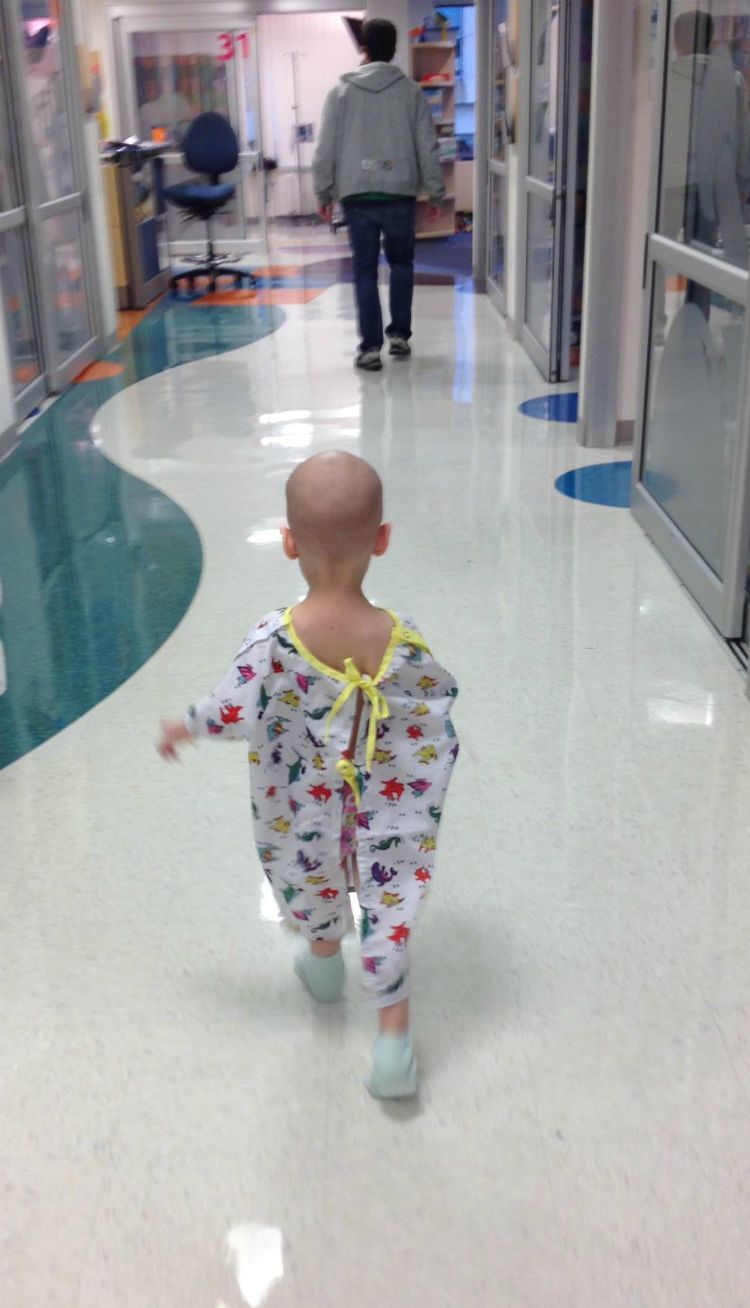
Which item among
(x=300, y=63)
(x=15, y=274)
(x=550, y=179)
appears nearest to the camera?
(x=15, y=274)

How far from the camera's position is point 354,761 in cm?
154

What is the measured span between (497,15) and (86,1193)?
7790mm

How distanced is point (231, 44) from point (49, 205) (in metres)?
6.45

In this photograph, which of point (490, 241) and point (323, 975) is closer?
point (323, 975)

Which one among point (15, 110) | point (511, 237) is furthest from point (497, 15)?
point (15, 110)

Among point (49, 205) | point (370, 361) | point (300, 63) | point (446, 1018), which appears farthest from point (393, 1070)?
point (300, 63)

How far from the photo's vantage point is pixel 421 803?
5.14 ft

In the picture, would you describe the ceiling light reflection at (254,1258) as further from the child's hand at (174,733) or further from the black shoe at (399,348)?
the black shoe at (399,348)

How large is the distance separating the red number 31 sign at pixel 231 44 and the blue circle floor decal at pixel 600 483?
340 inches

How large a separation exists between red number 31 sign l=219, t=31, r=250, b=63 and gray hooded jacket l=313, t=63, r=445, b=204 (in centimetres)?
608

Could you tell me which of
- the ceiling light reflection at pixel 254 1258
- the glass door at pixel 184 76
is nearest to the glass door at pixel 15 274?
the ceiling light reflection at pixel 254 1258

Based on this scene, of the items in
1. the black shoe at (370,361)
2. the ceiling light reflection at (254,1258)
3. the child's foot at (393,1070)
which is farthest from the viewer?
the black shoe at (370,361)

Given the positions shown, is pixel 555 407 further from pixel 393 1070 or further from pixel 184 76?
pixel 184 76

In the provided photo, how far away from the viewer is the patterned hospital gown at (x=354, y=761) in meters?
1.51
